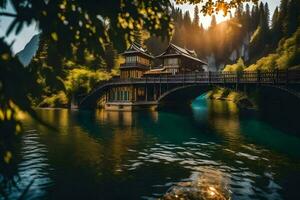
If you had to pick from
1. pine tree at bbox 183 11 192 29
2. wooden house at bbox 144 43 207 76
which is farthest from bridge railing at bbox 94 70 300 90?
pine tree at bbox 183 11 192 29

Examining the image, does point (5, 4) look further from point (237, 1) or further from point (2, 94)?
point (237, 1)

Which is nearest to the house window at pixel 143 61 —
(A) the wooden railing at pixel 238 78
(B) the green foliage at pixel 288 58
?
(A) the wooden railing at pixel 238 78

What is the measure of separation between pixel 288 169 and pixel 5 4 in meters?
15.8

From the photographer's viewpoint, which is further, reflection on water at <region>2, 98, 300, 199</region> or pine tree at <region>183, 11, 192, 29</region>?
pine tree at <region>183, 11, 192, 29</region>

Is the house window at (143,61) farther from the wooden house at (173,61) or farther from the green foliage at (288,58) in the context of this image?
the green foliage at (288,58)

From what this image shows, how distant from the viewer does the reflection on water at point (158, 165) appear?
39.2 ft

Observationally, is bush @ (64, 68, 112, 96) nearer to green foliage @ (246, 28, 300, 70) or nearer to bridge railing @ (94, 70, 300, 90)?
bridge railing @ (94, 70, 300, 90)

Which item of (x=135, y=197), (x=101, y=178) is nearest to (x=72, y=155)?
(x=101, y=178)

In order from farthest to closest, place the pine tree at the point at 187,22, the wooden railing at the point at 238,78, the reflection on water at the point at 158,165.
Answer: the pine tree at the point at 187,22 < the wooden railing at the point at 238,78 < the reflection on water at the point at 158,165

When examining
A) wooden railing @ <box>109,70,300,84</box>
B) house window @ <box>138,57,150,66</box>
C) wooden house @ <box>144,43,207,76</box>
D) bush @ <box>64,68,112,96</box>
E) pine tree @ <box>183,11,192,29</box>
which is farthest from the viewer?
pine tree @ <box>183,11,192,29</box>

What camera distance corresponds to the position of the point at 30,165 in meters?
16.4

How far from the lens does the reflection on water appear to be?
12.0 m

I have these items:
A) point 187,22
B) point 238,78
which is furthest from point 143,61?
point 187,22

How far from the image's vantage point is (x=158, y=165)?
1650 cm
